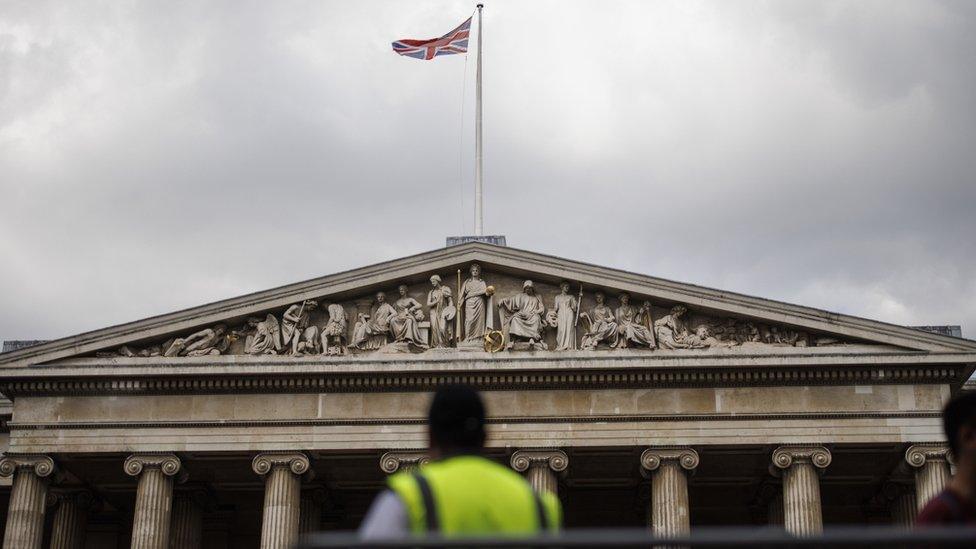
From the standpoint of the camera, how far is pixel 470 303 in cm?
3684

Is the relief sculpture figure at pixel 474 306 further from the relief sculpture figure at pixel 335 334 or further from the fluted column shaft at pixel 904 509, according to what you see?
the fluted column shaft at pixel 904 509

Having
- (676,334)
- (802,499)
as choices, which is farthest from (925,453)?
(676,334)

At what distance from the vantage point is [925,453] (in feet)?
117

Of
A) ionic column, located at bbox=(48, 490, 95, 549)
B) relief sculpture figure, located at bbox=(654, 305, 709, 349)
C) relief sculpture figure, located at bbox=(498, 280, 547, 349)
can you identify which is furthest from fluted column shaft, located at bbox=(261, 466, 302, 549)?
relief sculpture figure, located at bbox=(654, 305, 709, 349)

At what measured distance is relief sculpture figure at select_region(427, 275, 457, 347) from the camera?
36594mm

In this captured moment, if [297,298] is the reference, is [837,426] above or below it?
below

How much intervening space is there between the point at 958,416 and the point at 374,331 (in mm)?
29466

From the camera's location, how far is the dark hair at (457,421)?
A: 726 centimetres

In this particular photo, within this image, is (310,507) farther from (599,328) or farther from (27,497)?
(599,328)

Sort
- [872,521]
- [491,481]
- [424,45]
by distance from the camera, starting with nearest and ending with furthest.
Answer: [491,481] → [872,521] → [424,45]

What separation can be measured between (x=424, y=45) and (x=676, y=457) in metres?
15.6

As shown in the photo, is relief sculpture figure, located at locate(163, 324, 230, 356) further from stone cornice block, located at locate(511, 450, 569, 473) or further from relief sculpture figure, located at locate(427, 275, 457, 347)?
stone cornice block, located at locate(511, 450, 569, 473)

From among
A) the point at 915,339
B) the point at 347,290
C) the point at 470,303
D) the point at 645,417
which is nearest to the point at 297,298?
the point at 347,290

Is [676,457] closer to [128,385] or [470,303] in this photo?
[470,303]
